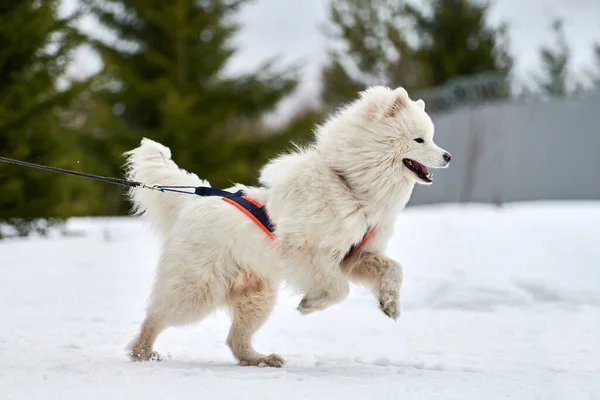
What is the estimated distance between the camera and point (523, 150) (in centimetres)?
1842

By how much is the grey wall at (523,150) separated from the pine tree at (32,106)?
1005cm

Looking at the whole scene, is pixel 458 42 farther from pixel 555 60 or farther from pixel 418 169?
pixel 418 169

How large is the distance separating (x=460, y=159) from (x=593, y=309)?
39.8 feet

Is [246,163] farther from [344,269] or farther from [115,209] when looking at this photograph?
[344,269]

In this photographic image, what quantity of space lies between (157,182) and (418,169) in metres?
2.11

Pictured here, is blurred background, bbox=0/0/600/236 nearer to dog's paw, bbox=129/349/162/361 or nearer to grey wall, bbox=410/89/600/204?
grey wall, bbox=410/89/600/204

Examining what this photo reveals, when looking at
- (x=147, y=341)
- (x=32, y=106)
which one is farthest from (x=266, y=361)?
(x=32, y=106)

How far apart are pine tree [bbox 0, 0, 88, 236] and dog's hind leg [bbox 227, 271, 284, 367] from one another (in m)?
9.35

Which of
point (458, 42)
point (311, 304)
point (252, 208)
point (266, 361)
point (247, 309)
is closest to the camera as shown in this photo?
point (311, 304)

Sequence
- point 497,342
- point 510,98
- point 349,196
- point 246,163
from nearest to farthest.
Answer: point 349,196 → point 497,342 → point 510,98 → point 246,163

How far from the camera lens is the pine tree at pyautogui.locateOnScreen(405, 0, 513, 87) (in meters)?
27.5

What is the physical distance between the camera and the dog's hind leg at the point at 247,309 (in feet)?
18.5

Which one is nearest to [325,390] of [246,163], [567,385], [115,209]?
[567,385]

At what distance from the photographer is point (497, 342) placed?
6.59 meters
